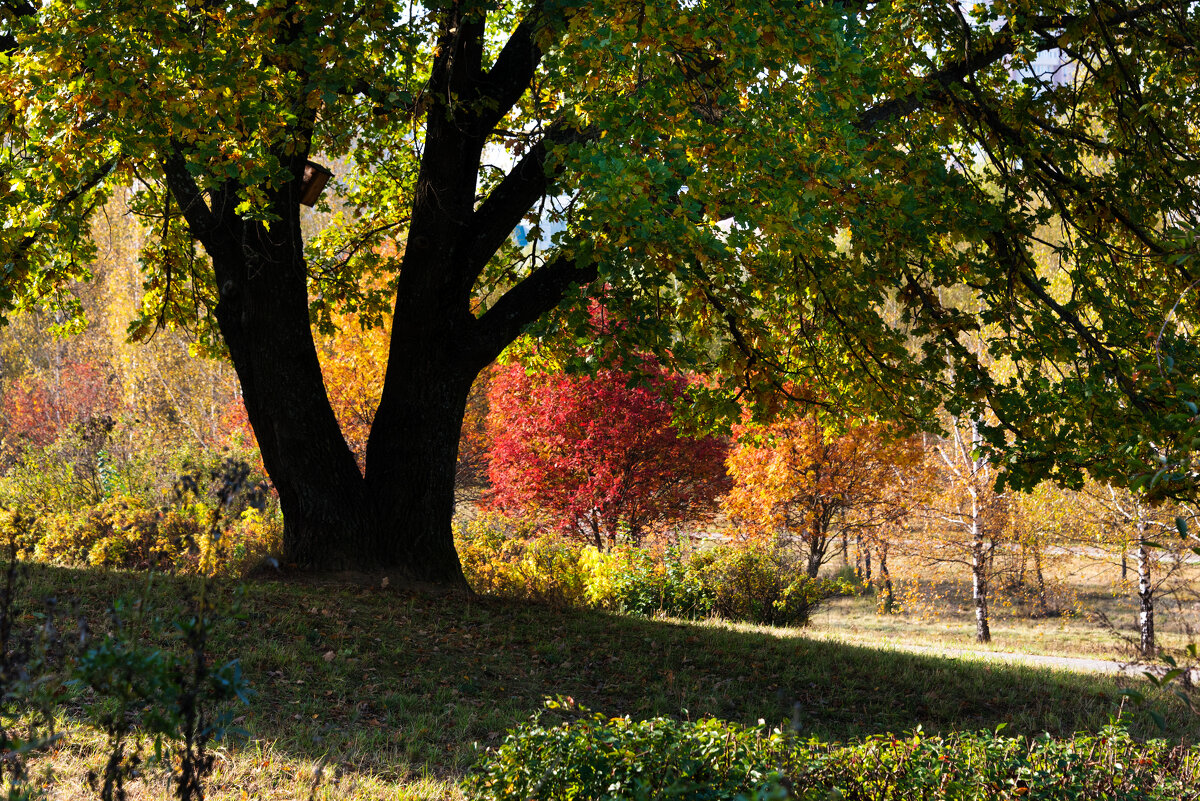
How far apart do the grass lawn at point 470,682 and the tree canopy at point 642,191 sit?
1.37 meters

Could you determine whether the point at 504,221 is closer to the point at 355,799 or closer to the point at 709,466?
the point at 355,799

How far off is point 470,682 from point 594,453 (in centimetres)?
945

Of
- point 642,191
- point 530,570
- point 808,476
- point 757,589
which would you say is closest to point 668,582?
point 757,589

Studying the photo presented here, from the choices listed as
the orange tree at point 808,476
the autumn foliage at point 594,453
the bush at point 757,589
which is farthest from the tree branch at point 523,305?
the orange tree at point 808,476

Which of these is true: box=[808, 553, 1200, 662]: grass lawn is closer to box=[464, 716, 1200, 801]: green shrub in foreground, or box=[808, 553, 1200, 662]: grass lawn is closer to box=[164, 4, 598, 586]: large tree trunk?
box=[164, 4, 598, 586]: large tree trunk

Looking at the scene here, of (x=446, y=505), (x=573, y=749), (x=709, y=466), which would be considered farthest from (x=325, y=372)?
(x=573, y=749)

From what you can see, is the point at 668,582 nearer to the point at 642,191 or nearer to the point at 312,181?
the point at 312,181

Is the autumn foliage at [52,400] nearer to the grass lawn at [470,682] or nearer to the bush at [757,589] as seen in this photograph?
the bush at [757,589]

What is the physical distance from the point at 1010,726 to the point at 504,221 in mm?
5743

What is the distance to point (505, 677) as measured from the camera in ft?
21.5

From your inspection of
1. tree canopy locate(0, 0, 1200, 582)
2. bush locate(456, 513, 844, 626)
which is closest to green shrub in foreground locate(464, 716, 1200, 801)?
tree canopy locate(0, 0, 1200, 582)

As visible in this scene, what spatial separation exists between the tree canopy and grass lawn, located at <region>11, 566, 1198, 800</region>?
1.37m

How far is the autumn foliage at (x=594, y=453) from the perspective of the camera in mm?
15594

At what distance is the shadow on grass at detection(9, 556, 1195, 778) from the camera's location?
17.2ft
